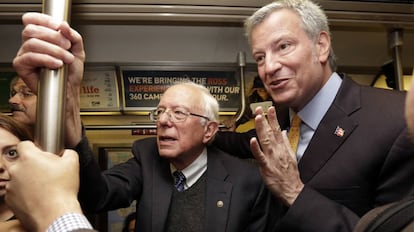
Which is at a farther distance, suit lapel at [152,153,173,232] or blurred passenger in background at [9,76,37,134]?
blurred passenger in background at [9,76,37,134]

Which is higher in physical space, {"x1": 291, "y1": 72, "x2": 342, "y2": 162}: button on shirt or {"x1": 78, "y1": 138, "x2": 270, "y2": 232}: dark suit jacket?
{"x1": 291, "y1": 72, "x2": 342, "y2": 162}: button on shirt

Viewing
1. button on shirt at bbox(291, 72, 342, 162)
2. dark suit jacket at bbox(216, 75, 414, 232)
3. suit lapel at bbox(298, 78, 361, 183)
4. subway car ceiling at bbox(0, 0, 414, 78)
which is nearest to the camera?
dark suit jacket at bbox(216, 75, 414, 232)

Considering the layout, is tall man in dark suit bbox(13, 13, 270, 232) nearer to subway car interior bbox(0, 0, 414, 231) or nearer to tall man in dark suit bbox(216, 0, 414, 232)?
tall man in dark suit bbox(216, 0, 414, 232)

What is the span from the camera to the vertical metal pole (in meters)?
2.15

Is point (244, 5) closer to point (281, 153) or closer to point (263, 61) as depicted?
point (263, 61)

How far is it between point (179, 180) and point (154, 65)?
982 millimetres

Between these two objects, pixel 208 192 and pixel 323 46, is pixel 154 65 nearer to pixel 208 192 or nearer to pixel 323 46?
pixel 208 192

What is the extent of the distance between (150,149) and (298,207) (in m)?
0.82

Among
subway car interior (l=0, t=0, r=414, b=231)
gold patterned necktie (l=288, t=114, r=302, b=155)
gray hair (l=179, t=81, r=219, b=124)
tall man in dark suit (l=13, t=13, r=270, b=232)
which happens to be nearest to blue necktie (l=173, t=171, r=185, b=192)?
tall man in dark suit (l=13, t=13, r=270, b=232)

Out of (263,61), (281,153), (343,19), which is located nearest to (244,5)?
(343,19)

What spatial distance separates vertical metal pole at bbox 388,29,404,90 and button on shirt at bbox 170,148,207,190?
1.19 metres

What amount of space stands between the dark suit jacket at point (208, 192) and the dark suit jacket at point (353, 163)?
1.25ft

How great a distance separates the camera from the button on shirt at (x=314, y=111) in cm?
126

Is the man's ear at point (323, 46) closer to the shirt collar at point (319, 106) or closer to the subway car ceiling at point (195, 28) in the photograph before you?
the shirt collar at point (319, 106)
